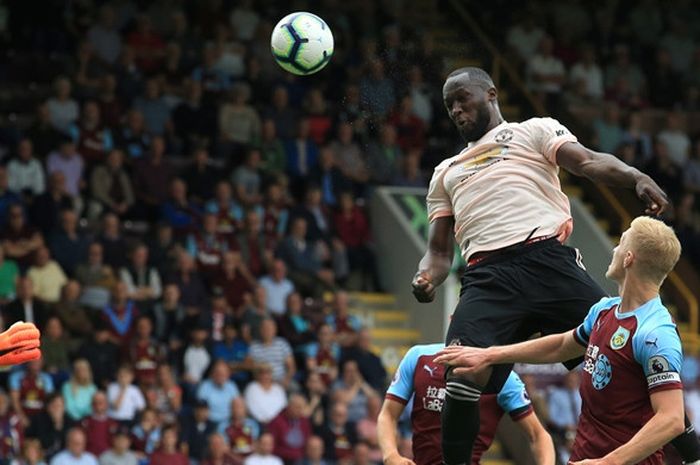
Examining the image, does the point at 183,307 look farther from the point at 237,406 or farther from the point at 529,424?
the point at 529,424

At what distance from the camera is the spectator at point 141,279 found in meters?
15.7

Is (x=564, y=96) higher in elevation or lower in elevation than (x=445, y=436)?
higher

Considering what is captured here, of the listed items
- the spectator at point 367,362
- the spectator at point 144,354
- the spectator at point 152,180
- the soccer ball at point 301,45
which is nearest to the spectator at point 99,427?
the spectator at point 144,354

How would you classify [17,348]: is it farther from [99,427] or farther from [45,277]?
[45,277]

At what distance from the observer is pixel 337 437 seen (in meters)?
15.6

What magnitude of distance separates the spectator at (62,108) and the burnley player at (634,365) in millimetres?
11276

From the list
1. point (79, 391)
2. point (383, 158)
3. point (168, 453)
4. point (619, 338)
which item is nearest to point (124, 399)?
point (79, 391)

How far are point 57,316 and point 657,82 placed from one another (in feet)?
35.4

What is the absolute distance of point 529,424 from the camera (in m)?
8.34

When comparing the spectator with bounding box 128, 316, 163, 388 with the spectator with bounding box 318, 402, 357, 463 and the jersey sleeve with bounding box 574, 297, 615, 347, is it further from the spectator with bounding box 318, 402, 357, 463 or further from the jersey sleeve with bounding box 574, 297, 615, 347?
the jersey sleeve with bounding box 574, 297, 615, 347

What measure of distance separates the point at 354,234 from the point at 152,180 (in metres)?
2.74

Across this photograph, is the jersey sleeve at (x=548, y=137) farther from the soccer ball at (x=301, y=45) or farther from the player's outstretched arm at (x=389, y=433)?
the player's outstretched arm at (x=389, y=433)

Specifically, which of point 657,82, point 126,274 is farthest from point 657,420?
point 657,82

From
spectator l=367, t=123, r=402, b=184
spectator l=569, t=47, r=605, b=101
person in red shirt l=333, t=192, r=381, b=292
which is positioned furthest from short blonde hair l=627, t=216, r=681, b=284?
spectator l=569, t=47, r=605, b=101
